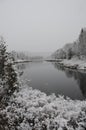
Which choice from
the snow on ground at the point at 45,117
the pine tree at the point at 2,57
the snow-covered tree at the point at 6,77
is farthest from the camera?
the pine tree at the point at 2,57

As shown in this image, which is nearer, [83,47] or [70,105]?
[70,105]

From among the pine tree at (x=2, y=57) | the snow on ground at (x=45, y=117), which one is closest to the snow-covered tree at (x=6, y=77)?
the pine tree at (x=2, y=57)

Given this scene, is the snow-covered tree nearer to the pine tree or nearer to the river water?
the pine tree

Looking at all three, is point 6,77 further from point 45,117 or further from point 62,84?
point 62,84

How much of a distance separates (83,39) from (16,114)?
62.1m

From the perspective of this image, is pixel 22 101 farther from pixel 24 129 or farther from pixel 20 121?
pixel 24 129

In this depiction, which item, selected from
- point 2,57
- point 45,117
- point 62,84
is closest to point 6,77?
point 2,57

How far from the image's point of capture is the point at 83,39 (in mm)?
65062

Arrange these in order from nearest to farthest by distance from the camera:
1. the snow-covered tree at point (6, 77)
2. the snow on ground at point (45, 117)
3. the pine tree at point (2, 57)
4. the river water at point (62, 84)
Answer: the snow on ground at point (45, 117)
the snow-covered tree at point (6, 77)
the pine tree at point (2, 57)
the river water at point (62, 84)

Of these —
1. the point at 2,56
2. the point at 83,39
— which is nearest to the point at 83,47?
the point at 83,39

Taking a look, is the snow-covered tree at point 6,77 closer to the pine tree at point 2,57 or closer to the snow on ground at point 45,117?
the pine tree at point 2,57

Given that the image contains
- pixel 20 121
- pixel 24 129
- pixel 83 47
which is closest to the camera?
A: pixel 24 129

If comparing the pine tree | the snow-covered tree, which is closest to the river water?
the snow-covered tree

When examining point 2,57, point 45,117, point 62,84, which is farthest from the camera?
point 62,84
